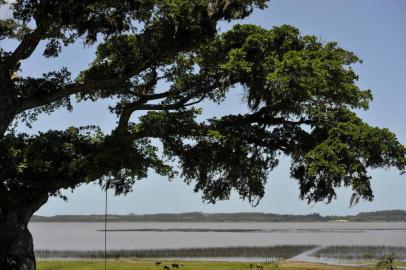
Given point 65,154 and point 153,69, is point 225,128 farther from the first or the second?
point 65,154

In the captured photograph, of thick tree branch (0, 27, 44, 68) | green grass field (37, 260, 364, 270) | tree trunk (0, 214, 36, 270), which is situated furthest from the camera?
green grass field (37, 260, 364, 270)

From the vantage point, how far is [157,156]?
54.9 ft

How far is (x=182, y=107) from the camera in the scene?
18516 millimetres

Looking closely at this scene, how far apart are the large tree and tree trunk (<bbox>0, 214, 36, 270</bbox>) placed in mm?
30

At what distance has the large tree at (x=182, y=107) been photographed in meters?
15.6

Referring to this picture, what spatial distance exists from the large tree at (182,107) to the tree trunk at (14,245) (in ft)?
Answer: 0.10

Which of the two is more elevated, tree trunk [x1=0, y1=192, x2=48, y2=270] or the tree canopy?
the tree canopy

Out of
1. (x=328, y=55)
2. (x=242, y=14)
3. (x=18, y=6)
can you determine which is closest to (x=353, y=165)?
(x=328, y=55)

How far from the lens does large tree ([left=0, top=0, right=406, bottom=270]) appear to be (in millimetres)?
15570

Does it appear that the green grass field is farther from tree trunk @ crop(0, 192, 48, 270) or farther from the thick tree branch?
the thick tree branch

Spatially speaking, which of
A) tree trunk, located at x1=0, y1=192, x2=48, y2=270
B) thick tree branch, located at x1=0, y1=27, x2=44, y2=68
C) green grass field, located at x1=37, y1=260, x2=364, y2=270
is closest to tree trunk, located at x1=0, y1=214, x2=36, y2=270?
tree trunk, located at x1=0, y1=192, x2=48, y2=270

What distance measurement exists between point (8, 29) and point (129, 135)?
215 inches

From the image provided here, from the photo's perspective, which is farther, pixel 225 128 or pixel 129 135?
pixel 225 128

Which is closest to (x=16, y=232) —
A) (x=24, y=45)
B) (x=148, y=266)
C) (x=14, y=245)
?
(x=14, y=245)
